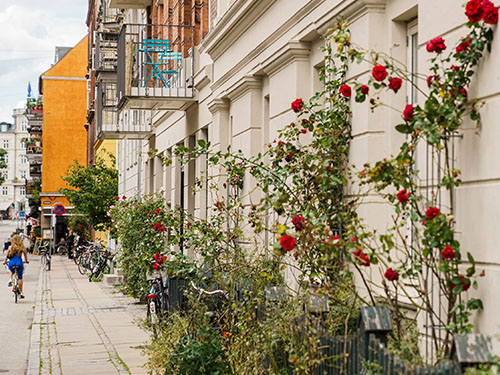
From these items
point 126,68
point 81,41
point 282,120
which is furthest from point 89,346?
point 81,41

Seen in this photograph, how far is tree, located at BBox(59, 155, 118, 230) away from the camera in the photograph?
37.0 metres

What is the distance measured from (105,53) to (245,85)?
20.1 metres

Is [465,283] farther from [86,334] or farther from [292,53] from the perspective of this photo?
[86,334]

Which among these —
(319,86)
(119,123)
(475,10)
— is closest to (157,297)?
(319,86)

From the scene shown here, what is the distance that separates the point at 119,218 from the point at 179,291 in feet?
24.1

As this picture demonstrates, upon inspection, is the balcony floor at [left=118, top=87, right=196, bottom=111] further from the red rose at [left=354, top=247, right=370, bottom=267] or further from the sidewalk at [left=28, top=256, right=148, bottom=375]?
the red rose at [left=354, top=247, right=370, bottom=267]

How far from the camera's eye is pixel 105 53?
100 feet

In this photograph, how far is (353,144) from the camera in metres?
7.25

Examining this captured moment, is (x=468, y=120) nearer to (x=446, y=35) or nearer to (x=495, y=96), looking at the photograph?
(x=495, y=96)

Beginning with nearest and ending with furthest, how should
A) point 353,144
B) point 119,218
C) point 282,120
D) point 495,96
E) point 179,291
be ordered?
point 495,96
point 353,144
point 282,120
point 179,291
point 119,218

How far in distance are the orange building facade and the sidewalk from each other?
45522 millimetres

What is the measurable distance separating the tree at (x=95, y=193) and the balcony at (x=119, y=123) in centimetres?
1013

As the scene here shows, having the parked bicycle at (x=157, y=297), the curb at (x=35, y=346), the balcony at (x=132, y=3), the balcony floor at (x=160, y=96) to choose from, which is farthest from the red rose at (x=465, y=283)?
the balcony at (x=132, y=3)

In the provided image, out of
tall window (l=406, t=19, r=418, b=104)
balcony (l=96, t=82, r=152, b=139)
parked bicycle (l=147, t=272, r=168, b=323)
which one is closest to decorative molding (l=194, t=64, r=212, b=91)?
parked bicycle (l=147, t=272, r=168, b=323)
